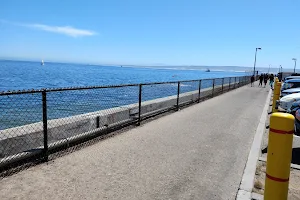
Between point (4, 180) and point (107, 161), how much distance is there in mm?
1716

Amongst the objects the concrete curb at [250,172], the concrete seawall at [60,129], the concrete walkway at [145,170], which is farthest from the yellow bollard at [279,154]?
the concrete seawall at [60,129]

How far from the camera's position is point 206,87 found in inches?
727

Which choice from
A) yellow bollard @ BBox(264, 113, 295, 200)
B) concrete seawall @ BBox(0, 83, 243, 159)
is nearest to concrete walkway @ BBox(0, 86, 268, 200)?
concrete seawall @ BBox(0, 83, 243, 159)

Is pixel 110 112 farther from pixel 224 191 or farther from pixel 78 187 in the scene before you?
pixel 224 191

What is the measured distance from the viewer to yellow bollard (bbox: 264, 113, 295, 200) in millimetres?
2879

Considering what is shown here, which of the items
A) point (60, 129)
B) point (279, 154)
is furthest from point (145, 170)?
point (279, 154)

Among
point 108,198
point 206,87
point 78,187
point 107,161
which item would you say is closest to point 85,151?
point 107,161

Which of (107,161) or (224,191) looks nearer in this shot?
(224,191)

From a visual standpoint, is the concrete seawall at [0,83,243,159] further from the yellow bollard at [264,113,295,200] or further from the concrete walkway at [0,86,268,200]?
the yellow bollard at [264,113,295,200]

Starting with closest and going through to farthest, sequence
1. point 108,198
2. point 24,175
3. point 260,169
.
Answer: point 108,198, point 24,175, point 260,169

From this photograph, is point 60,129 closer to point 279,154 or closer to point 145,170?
point 145,170

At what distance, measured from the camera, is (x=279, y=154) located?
116 inches

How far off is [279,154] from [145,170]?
2.43m

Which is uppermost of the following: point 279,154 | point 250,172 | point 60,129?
point 279,154
